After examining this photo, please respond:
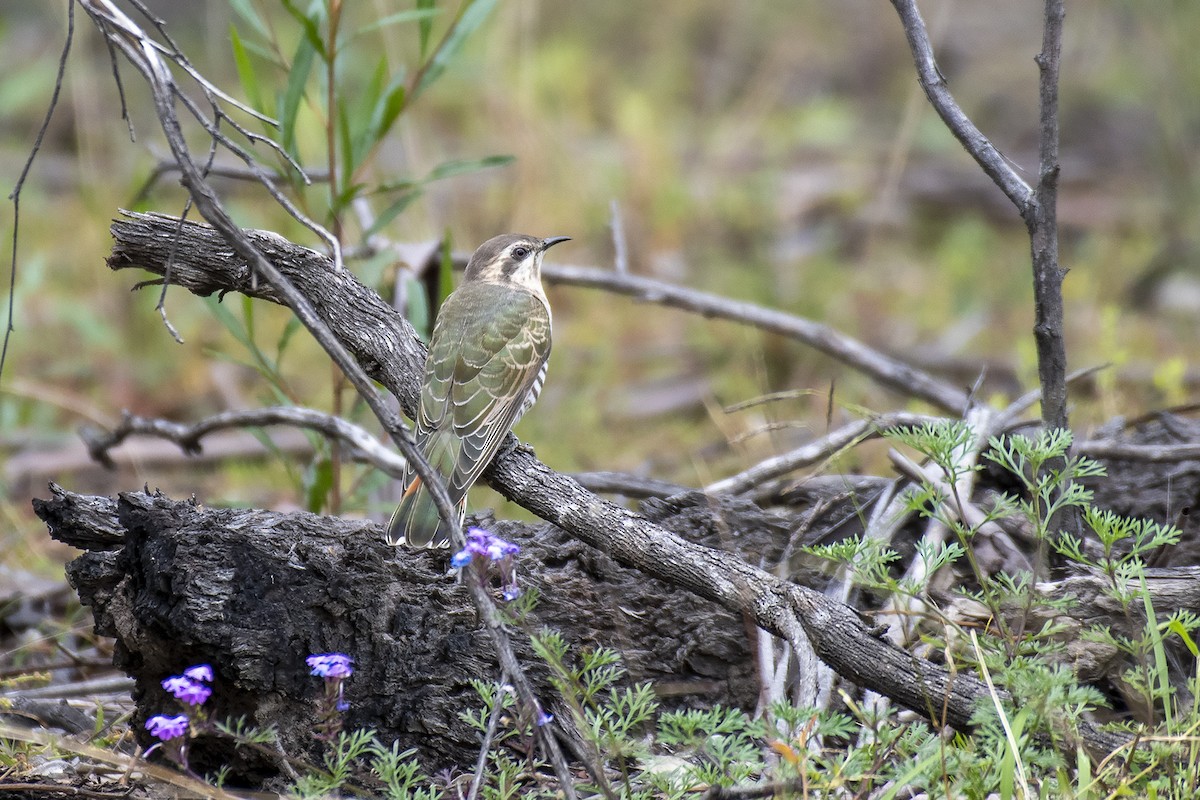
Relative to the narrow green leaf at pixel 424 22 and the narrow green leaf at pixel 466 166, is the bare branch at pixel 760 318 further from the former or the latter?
the narrow green leaf at pixel 424 22

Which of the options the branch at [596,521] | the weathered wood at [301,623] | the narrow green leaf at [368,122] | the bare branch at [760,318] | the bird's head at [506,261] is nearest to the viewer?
the branch at [596,521]

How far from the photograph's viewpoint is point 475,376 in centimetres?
400

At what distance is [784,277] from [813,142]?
9.16 feet

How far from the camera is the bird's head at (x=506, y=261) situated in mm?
4805

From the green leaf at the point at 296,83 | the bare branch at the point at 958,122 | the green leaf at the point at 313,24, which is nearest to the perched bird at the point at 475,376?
the green leaf at the point at 296,83

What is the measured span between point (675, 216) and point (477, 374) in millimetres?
5182

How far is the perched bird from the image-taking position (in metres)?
3.43

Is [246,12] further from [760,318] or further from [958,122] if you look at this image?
[760,318]

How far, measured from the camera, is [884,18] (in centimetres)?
1284

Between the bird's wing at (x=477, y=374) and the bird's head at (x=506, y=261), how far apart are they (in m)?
0.32

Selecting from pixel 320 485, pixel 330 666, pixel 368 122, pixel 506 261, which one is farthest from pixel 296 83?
pixel 330 666

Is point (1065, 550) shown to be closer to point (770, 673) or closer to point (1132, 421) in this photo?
point (770, 673)

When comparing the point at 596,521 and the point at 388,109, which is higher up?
the point at 388,109

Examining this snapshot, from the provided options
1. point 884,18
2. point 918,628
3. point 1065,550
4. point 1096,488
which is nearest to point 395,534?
point 918,628
